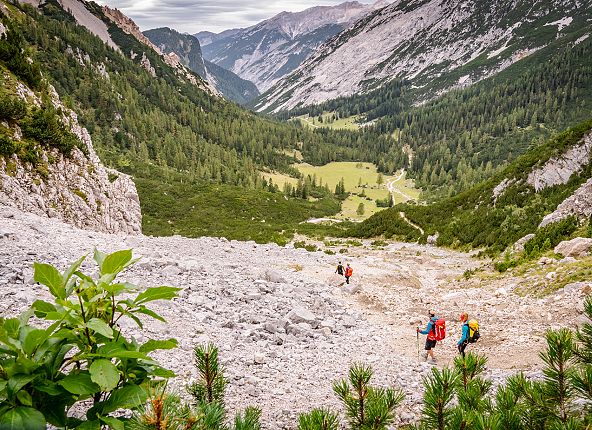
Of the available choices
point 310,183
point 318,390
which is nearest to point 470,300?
point 318,390


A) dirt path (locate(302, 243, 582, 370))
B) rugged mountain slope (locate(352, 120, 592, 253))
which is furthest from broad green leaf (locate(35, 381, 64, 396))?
rugged mountain slope (locate(352, 120, 592, 253))

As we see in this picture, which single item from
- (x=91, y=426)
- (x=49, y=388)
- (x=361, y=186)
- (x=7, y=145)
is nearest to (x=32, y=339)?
(x=49, y=388)

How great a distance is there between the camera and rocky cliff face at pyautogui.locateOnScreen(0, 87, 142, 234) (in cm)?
2444

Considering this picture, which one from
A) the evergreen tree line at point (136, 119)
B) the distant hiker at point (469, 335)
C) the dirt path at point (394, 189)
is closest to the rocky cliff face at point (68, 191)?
the distant hiker at point (469, 335)

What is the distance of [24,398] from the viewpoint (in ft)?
7.13

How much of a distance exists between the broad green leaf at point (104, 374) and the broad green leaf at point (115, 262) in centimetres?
54

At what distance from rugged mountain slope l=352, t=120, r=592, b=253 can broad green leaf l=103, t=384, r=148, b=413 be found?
2852 cm

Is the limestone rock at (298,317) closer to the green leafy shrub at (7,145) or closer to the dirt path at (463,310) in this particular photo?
the dirt path at (463,310)

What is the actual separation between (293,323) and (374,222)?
5256 centimetres

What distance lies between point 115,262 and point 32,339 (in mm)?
625

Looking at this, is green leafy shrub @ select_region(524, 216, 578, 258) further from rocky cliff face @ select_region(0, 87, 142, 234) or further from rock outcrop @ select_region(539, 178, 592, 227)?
rocky cliff face @ select_region(0, 87, 142, 234)

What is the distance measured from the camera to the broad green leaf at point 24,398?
216 cm

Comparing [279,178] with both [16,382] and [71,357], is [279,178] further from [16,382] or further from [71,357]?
[16,382]

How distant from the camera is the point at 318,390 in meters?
8.48
